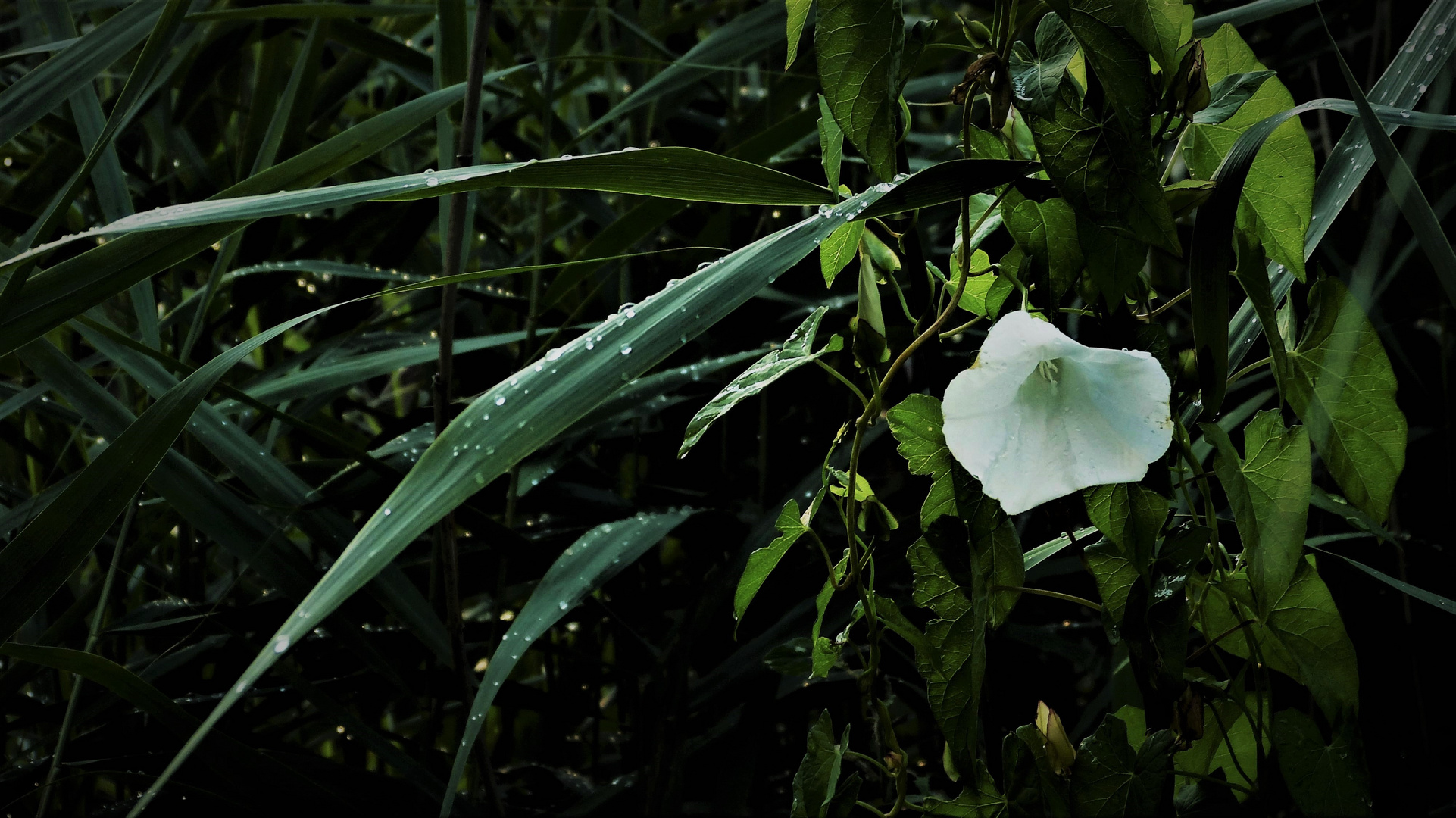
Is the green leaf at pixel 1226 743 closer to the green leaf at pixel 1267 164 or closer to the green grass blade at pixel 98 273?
the green leaf at pixel 1267 164

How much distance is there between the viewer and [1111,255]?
0.28m

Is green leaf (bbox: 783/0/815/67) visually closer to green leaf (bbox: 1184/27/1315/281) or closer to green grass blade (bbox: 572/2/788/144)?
green leaf (bbox: 1184/27/1315/281)

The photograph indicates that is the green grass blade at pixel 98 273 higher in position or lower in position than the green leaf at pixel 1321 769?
higher

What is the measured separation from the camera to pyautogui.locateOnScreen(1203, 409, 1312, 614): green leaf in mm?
282

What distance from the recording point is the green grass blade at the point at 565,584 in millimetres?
408

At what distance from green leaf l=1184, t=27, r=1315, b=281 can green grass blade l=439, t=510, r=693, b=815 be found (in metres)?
0.36

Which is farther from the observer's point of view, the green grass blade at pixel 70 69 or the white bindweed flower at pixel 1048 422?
the green grass blade at pixel 70 69

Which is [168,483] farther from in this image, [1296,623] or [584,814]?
[1296,623]

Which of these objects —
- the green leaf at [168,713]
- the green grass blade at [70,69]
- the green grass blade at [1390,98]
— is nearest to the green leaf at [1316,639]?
the green grass blade at [1390,98]

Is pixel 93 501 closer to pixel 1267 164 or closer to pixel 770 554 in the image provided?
pixel 770 554

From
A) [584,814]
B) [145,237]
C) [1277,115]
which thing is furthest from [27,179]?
[1277,115]

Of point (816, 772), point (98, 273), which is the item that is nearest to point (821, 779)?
point (816, 772)

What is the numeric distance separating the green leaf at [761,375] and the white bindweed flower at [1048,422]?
0.22ft

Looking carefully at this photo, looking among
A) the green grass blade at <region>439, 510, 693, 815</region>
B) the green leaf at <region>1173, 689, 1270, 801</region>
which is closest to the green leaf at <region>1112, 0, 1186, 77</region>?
the green leaf at <region>1173, 689, 1270, 801</region>
